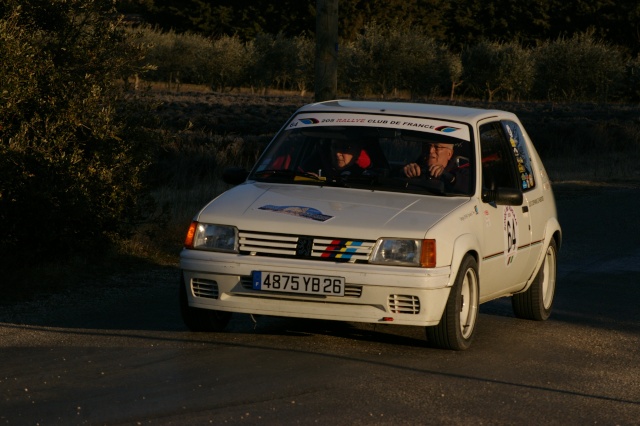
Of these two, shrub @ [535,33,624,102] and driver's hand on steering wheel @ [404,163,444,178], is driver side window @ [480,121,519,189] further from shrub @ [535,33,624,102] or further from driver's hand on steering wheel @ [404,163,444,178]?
shrub @ [535,33,624,102]

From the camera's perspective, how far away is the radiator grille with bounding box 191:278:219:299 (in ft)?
28.3

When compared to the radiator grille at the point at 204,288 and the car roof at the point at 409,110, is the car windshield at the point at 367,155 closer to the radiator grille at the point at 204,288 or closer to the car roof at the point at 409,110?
the car roof at the point at 409,110

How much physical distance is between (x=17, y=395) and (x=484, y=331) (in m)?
3.95

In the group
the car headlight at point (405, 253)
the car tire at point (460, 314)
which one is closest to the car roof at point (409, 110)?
the car tire at point (460, 314)

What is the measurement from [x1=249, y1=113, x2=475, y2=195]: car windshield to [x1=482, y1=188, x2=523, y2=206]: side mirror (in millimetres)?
132

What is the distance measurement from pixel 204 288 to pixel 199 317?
446 mm

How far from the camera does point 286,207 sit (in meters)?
8.78

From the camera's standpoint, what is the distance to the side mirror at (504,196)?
944 cm

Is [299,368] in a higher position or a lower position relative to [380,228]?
lower

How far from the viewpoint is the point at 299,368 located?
793cm

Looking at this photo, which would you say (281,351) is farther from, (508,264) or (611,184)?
(611,184)

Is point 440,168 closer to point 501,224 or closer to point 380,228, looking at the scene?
point 501,224

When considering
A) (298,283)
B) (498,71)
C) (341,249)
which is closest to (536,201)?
(341,249)

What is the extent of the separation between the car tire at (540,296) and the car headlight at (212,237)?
9.33 ft
